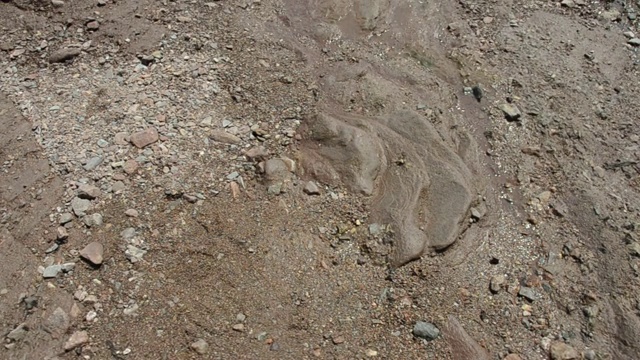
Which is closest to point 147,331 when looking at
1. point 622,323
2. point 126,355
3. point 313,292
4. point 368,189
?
point 126,355

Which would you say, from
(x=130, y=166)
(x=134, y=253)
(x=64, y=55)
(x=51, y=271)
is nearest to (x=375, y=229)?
(x=134, y=253)

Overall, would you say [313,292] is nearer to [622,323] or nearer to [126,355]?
[126,355]

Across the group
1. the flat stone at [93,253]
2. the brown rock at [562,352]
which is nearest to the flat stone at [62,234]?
the flat stone at [93,253]

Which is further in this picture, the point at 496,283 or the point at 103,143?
the point at 103,143

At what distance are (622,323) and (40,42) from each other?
417cm

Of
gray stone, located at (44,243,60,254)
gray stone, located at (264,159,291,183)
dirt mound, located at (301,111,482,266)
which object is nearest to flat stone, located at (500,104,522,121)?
dirt mound, located at (301,111,482,266)

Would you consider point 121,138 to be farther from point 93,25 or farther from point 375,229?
point 375,229

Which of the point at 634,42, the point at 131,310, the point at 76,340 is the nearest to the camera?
the point at 76,340

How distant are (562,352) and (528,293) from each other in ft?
1.14

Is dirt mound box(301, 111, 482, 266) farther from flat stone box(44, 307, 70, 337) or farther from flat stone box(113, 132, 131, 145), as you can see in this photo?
flat stone box(44, 307, 70, 337)

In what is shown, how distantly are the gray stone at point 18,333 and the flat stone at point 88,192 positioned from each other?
2.57 feet

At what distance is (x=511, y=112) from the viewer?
13.4ft

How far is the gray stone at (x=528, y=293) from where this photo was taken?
10.8ft

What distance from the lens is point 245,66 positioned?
4.14 metres
